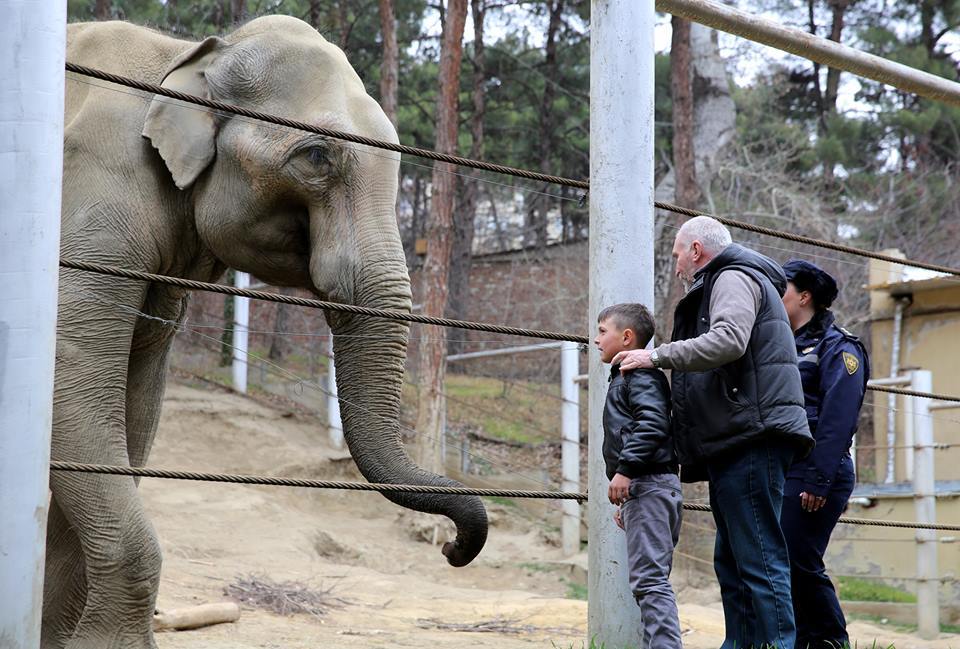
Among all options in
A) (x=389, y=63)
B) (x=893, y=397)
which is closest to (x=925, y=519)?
(x=893, y=397)

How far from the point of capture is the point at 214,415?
14.0 m

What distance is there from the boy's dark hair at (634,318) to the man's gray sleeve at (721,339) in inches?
4.5

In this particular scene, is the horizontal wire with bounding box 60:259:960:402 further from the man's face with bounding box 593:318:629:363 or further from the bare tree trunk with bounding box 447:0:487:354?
the bare tree trunk with bounding box 447:0:487:354

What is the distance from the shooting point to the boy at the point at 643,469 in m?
3.05

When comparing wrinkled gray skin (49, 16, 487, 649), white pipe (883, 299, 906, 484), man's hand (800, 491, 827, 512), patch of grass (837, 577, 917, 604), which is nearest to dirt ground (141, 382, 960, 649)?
patch of grass (837, 577, 917, 604)

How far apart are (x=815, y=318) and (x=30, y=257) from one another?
8.86 feet

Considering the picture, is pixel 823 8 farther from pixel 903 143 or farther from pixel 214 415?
pixel 214 415

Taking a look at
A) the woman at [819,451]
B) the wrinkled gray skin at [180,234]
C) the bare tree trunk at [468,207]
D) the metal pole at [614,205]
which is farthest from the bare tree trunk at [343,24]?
the metal pole at [614,205]

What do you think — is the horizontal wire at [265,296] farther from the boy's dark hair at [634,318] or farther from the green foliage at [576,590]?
the green foliage at [576,590]

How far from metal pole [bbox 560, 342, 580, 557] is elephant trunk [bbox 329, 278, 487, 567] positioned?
288 inches

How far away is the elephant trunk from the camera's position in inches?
153

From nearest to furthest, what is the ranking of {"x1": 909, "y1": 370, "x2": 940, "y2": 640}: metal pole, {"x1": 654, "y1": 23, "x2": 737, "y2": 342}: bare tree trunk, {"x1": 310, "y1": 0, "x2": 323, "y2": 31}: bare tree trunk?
{"x1": 909, "y1": 370, "x2": 940, "y2": 640}: metal pole → {"x1": 310, "y1": 0, "x2": 323, "y2": 31}: bare tree trunk → {"x1": 654, "y1": 23, "x2": 737, "y2": 342}: bare tree trunk

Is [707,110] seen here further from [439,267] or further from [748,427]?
[748,427]

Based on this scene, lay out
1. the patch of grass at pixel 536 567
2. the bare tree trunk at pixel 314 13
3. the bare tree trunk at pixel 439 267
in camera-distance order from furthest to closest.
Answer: the bare tree trunk at pixel 314 13 < the bare tree trunk at pixel 439 267 < the patch of grass at pixel 536 567
